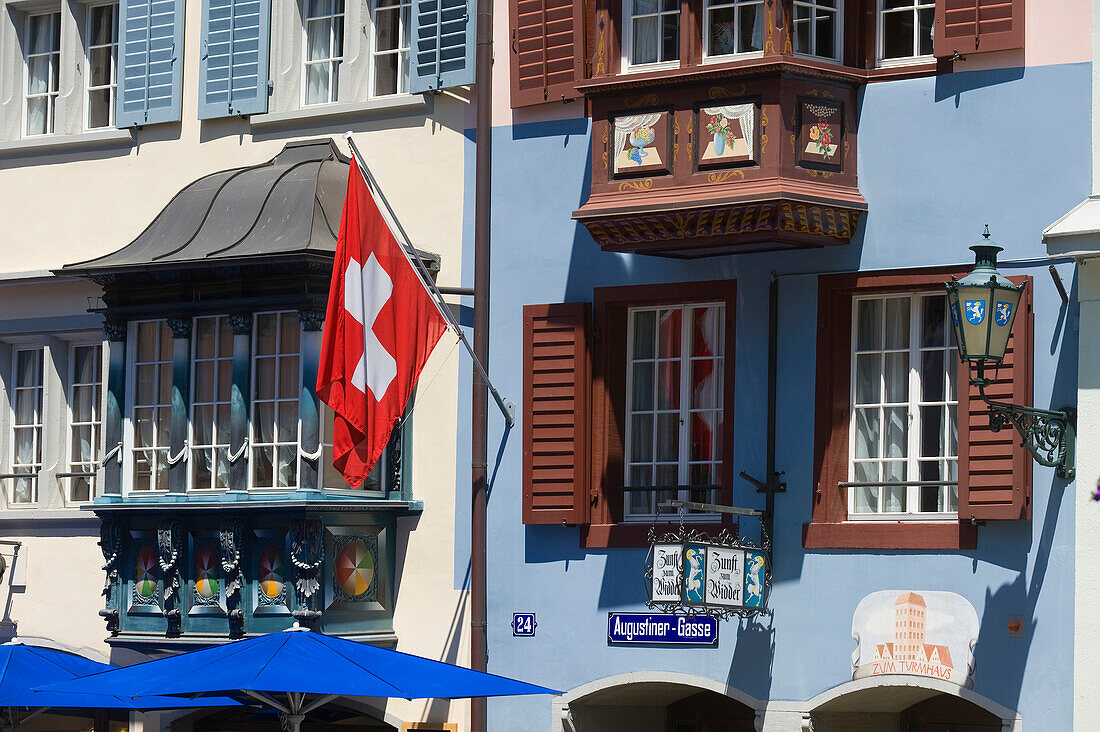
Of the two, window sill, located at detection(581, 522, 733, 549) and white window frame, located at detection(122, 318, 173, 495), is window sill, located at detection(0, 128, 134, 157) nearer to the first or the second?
white window frame, located at detection(122, 318, 173, 495)

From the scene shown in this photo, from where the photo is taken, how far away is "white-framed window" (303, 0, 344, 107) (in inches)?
729

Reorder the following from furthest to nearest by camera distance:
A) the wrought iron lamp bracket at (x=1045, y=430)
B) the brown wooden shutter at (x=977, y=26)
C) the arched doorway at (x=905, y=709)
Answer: the brown wooden shutter at (x=977, y=26) → the arched doorway at (x=905, y=709) → the wrought iron lamp bracket at (x=1045, y=430)

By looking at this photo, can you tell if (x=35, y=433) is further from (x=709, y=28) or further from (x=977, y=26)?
(x=977, y=26)

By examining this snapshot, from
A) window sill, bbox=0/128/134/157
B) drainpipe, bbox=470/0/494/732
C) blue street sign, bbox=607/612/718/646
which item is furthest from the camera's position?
window sill, bbox=0/128/134/157

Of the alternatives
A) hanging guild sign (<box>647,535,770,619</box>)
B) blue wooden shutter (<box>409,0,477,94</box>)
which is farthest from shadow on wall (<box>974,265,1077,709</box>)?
blue wooden shutter (<box>409,0,477,94</box>)

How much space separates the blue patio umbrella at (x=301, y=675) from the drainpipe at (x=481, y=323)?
234 centimetres

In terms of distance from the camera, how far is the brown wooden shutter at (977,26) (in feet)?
49.2

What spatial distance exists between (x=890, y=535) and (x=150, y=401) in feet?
22.7

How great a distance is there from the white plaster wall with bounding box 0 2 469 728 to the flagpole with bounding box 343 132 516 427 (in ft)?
2.28

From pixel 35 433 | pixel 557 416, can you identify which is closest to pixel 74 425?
pixel 35 433

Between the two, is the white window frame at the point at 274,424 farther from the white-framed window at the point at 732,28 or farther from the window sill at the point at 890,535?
the window sill at the point at 890,535

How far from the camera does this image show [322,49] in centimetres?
1862

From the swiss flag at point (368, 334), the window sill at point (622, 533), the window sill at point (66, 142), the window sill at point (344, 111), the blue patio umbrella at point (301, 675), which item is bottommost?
the blue patio umbrella at point (301, 675)

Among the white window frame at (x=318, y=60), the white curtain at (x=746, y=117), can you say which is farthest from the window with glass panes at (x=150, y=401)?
the white curtain at (x=746, y=117)
